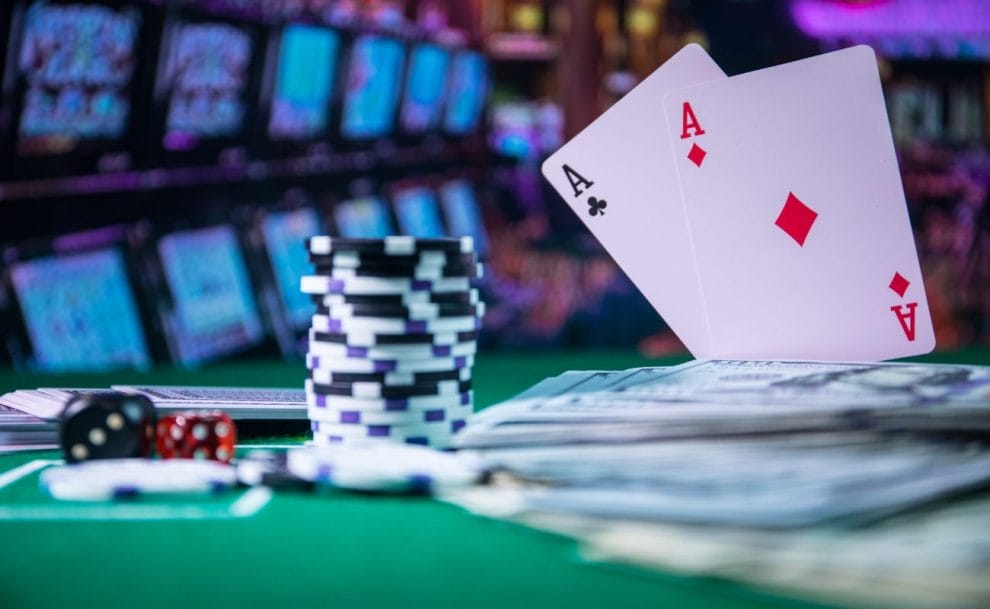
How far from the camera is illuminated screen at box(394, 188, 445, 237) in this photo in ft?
18.4

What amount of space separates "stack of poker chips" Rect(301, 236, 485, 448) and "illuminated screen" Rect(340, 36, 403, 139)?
395 cm

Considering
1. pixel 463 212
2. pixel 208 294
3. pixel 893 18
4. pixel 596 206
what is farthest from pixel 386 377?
pixel 893 18

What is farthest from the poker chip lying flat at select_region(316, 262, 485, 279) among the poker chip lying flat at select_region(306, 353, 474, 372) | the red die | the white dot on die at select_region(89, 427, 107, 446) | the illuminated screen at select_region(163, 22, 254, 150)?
the illuminated screen at select_region(163, 22, 254, 150)

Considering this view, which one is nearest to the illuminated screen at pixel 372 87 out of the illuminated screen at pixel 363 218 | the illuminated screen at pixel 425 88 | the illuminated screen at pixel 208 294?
the illuminated screen at pixel 425 88

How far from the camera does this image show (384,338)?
1.44m

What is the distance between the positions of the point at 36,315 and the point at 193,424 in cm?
333

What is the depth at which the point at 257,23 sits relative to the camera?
4.84m

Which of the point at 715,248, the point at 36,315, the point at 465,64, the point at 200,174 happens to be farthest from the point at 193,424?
the point at 465,64

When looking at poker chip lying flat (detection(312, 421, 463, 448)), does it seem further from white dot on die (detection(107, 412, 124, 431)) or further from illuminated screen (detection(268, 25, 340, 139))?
illuminated screen (detection(268, 25, 340, 139))

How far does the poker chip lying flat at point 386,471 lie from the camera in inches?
A: 49.8

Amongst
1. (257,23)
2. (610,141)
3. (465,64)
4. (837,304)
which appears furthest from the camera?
(465,64)

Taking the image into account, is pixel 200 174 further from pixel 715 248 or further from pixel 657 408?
pixel 657 408

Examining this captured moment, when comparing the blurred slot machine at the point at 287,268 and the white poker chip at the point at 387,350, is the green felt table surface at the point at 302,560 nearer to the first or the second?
the white poker chip at the point at 387,350

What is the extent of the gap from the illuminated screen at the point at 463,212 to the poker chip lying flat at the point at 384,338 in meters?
4.27
